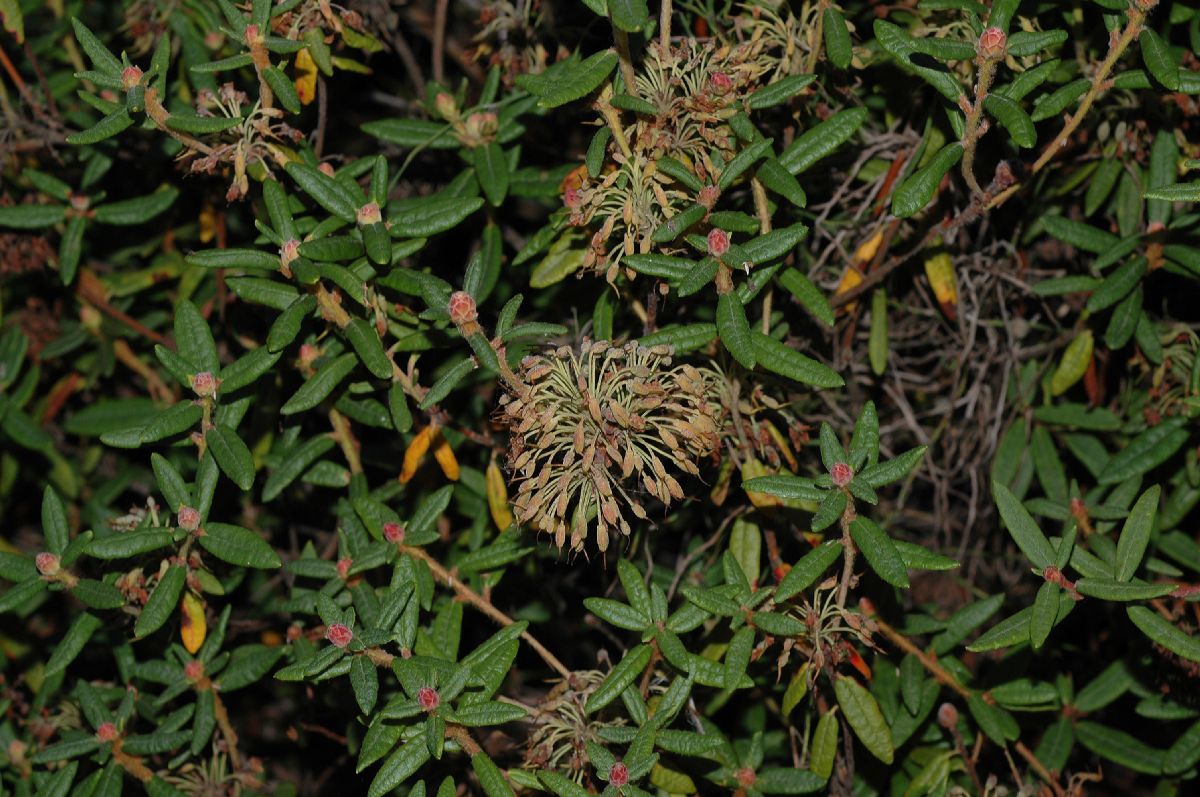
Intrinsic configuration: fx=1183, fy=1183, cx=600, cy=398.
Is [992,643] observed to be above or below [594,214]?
below

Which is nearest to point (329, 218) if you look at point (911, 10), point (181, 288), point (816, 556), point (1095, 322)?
point (181, 288)

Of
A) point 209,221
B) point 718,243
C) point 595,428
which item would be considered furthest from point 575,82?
point 209,221

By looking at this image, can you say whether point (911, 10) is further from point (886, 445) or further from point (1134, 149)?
point (886, 445)

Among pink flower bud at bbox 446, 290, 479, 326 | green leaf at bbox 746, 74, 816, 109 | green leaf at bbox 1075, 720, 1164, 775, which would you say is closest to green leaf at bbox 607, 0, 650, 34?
green leaf at bbox 746, 74, 816, 109

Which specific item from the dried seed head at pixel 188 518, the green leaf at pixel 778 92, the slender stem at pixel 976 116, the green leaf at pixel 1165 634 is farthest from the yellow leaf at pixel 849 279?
the dried seed head at pixel 188 518

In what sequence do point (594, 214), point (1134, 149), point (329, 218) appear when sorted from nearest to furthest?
point (594, 214), point (329, 218), point (1134, 149)

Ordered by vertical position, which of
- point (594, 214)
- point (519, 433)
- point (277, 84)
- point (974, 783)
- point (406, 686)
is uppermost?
point (277, 84)

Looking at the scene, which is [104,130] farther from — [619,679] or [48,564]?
[619,679]
